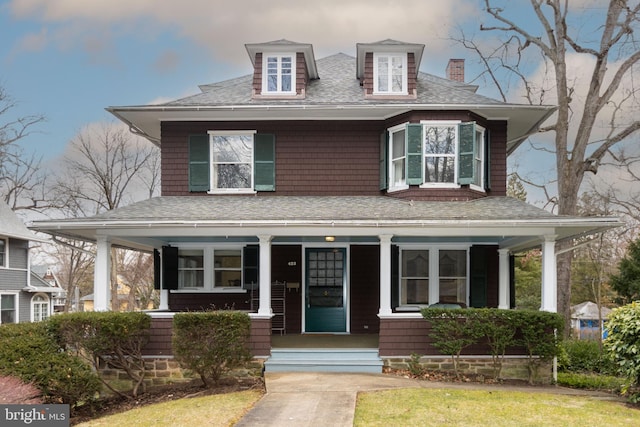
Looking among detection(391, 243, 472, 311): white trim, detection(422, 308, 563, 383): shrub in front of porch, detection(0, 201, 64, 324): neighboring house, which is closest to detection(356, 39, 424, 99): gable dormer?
detection(391, 243, 472, 311): white trim

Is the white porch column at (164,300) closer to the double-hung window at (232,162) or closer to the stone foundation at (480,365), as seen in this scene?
the double-hung window at (232,162)

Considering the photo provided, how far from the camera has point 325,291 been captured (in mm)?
14648

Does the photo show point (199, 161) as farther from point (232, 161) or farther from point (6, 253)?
point (6, 253)

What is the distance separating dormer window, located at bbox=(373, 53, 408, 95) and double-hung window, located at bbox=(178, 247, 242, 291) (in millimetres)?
5093

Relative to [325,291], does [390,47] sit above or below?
above

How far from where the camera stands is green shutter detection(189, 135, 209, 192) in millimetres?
14336

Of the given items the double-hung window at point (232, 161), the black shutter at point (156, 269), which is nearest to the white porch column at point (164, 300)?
the black shutter at point (156, 269)

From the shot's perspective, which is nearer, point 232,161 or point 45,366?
point 45,366

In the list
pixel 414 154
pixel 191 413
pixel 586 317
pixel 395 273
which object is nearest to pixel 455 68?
pixel 414 154

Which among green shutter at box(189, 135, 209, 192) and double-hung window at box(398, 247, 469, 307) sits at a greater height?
green shutter at box(189, 135, 209, 192)

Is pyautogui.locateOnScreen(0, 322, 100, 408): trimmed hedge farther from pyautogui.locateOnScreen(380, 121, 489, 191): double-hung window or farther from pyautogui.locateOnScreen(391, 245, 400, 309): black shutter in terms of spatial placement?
pyautogui.locateOnScreen(380, 121, 489, 191): double-hung window

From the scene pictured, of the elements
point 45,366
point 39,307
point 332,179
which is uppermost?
point 332,179

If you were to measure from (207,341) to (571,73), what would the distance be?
16.5m

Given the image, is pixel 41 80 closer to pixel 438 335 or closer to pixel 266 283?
pixel 266 283
